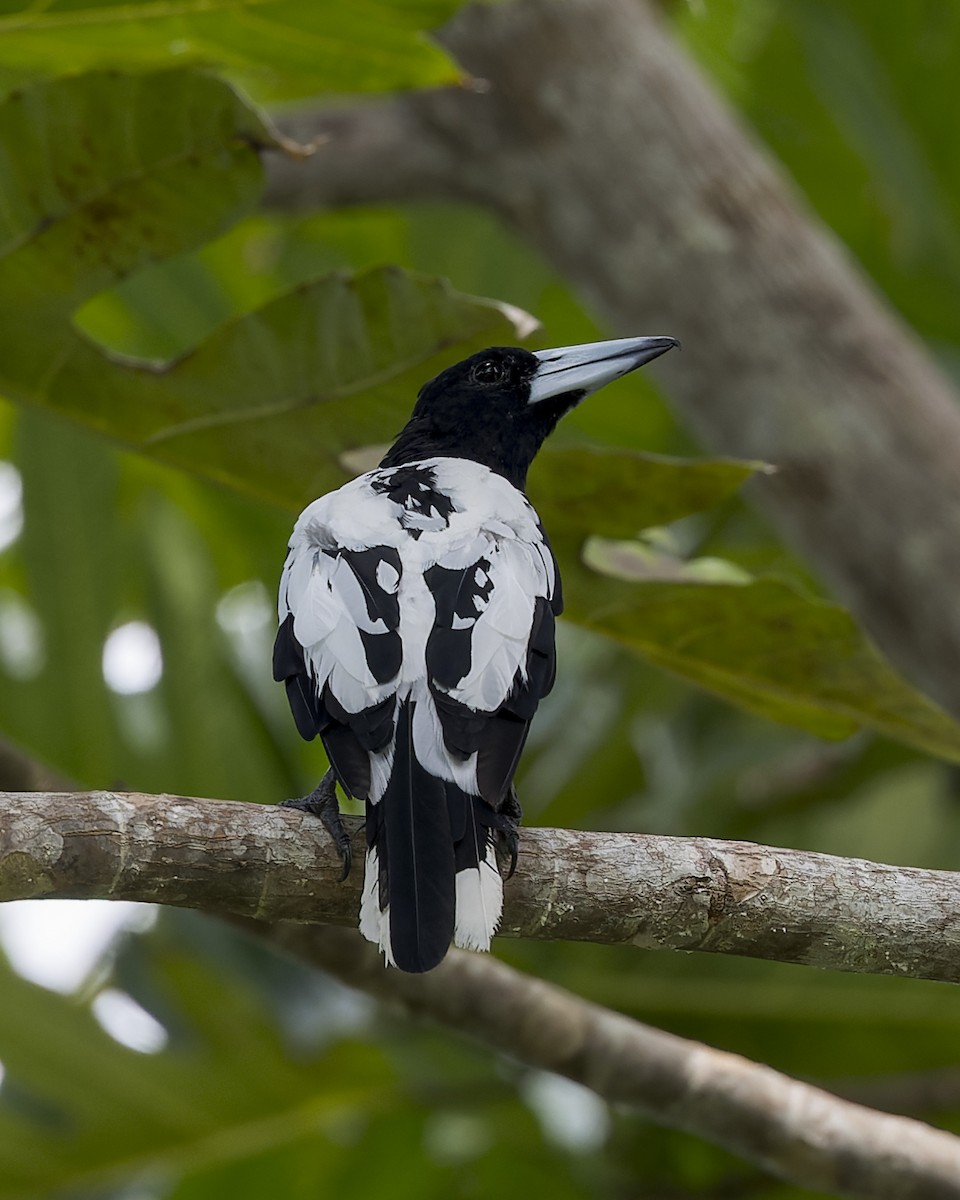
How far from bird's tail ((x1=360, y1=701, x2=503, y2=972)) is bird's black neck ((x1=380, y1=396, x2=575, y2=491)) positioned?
126 centimetres

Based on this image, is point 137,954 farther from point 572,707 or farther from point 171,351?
point 171,351

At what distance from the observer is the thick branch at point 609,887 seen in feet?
6.31

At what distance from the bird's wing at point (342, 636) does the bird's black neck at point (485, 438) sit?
666 mm

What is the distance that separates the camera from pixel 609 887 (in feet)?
6.77

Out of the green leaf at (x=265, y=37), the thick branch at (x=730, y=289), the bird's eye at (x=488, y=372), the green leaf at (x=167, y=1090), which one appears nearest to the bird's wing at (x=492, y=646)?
the bird's eye at (x=488, y=372)

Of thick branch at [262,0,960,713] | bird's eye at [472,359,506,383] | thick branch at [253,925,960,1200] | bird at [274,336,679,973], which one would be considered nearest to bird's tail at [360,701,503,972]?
bird at [274,336,679,973]

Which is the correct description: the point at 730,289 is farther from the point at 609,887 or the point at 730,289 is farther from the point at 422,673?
the point at 609,887

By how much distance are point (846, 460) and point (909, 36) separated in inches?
92.1

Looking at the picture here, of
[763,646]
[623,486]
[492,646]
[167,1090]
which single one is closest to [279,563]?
[167,1090]

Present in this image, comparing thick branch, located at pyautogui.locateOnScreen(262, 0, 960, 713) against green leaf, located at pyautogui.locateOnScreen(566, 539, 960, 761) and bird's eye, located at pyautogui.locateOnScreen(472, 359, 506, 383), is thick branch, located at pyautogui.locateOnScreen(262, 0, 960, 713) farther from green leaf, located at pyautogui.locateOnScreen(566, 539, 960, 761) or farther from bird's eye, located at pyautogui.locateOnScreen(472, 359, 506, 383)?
green leaf, located at pyautogui.locateOnScreen(566, 539, 960, 761)

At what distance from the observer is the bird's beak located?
319 centimetres

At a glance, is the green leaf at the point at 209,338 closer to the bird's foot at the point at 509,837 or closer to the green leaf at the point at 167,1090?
the bird's foot at the point at 509,837

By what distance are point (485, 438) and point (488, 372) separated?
7.1 inches

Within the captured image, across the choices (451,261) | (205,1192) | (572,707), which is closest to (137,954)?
(205,1192)
